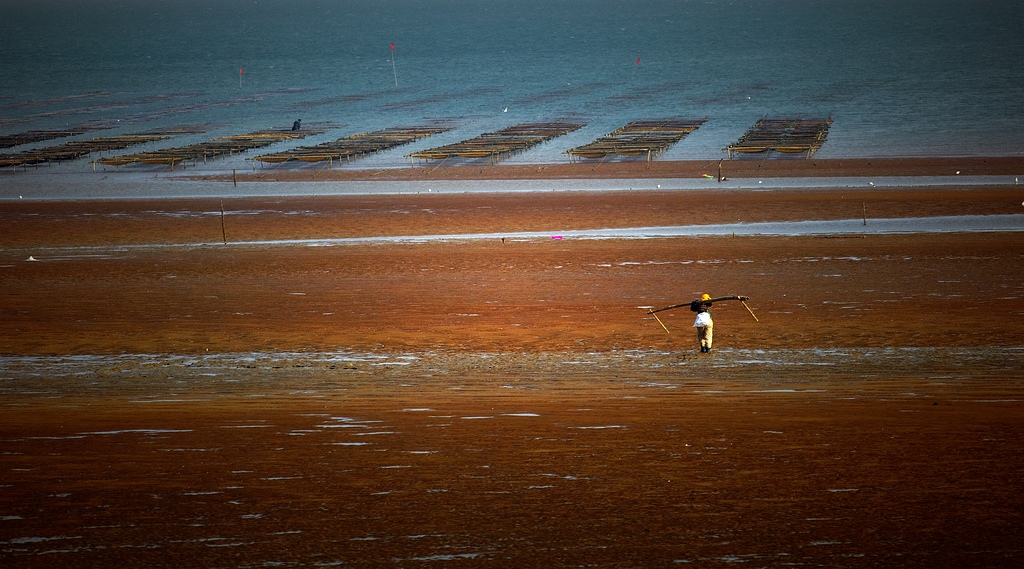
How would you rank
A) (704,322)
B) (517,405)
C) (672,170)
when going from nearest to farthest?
(517,405)
(704,322)
(672,170)

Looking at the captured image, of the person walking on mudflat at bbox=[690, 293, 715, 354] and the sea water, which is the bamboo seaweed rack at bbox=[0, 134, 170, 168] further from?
the person walking on mudflat at bbox=[690, 293, 715, 354]

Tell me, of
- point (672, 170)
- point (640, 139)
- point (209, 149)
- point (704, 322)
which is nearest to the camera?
point (704, 322)

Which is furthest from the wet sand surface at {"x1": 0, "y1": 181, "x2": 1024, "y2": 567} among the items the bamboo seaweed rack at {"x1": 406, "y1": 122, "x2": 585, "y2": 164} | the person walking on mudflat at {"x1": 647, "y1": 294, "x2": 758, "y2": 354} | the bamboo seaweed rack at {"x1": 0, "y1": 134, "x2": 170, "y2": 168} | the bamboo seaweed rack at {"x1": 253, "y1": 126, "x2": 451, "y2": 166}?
the bamboo seaweed rack at {"x1": 0, "y1": 134, "x2": 170, "y2": 168}

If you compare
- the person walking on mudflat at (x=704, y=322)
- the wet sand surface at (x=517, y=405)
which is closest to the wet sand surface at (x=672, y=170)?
the wet sand surface at (x=517, y=405)

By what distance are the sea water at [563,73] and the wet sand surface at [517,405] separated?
19.3m

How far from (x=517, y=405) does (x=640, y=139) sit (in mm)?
31423

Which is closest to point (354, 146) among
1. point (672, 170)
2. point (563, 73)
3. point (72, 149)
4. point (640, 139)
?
point (640, 139)

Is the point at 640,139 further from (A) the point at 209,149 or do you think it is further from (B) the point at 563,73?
(B) the point at 563,73

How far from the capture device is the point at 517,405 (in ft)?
31.7

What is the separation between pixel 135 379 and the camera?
11.3 meters

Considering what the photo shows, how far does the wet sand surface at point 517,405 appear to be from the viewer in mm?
6469

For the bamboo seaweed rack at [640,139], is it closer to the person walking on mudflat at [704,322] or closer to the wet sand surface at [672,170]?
the wet sand surface at [672,170]

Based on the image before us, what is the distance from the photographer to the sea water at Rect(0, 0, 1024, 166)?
1870 inches

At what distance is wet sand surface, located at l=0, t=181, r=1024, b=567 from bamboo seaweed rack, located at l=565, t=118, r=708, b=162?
1684 cm
